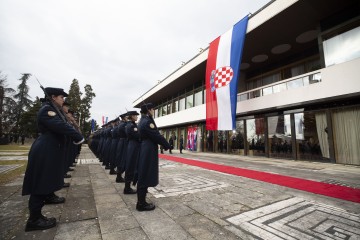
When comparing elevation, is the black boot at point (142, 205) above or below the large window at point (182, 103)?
below

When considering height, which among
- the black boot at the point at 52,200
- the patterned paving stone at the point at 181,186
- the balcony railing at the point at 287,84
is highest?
the balcony railing at the point at 287,84

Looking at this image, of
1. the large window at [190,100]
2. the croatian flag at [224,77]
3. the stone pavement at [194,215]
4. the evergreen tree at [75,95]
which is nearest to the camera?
the stone pavement at [194,215]

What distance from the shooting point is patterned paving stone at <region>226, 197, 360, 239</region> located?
7.59ft

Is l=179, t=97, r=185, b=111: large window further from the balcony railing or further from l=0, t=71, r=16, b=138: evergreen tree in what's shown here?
l=0, t=71, r=16, b=138: evergreen tree

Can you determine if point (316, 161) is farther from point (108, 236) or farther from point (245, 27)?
point (108, 236)

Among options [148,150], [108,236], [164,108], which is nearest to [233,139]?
[148,150]

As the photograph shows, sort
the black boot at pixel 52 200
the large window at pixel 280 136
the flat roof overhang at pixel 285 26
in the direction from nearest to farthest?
the black boot at pixel 52 200, the flat roof overhang at pixel 285 26, the large window at pixel 280 136

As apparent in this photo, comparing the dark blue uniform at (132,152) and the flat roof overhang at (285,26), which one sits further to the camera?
the flat roof overhang at (285,26)

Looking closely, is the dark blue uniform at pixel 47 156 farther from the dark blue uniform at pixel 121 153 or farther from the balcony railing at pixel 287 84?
the balcony railing at pixel 287 84

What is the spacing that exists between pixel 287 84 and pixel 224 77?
3438 mm

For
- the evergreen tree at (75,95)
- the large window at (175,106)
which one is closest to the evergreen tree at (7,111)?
the evergreen tree at (75,95)

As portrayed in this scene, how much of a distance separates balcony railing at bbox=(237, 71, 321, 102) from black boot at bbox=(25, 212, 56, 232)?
36.4 feet

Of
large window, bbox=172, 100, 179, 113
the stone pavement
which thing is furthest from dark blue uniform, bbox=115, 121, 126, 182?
large window, bbox=172, 100, 179, 113

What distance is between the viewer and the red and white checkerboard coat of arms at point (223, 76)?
10.4 metres
